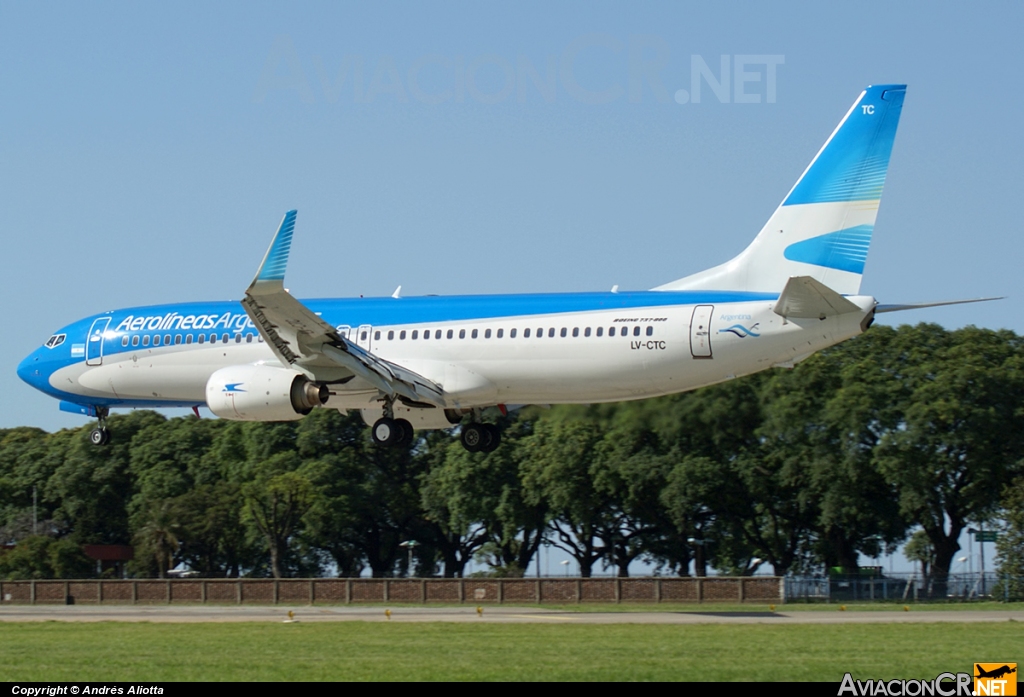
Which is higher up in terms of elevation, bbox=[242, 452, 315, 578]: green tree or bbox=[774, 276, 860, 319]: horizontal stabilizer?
bbox=[774, 276, 860, 319]: horizontal stabilizer

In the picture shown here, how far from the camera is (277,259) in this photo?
127ft

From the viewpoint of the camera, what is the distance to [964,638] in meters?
30.4

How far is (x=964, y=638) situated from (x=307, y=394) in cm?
1968

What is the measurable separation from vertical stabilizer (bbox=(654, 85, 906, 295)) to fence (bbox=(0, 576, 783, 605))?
1890cm

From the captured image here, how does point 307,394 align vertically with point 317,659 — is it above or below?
above

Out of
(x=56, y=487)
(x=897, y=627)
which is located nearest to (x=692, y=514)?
(x=897, y=627)

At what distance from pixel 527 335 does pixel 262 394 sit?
7743 millimetres

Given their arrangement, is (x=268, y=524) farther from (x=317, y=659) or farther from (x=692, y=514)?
(x=317, y=659)

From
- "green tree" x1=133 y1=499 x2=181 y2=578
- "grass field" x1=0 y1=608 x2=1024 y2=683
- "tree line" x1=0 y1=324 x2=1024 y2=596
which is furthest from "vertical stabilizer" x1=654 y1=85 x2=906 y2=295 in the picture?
"green tree" x1=133 y1=499 x2=181 y2=578

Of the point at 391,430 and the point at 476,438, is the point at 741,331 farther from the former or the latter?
the point at 391,430


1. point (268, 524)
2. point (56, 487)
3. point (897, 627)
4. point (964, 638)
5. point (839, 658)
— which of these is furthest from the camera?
point (56, 487)

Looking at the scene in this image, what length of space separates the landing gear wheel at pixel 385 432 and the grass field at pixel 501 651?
8.12 m

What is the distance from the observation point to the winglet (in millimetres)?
38281

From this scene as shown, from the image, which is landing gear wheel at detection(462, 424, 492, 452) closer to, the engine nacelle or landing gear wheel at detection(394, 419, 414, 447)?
landing gear wheel at detection(394, 419, 414, 447)
